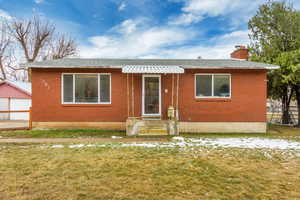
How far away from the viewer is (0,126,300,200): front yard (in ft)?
11.5

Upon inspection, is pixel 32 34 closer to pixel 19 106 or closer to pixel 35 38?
pixel 35 38

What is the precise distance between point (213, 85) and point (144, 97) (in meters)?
4.22

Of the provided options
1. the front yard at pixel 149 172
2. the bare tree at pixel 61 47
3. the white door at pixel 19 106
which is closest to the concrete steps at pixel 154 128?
the front yard at pixel 149 172

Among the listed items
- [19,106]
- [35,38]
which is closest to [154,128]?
[19,106]

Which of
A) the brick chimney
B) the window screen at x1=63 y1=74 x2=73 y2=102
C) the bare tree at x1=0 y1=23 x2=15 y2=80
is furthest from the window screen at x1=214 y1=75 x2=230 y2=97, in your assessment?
the bare tree at x1=0 y1=23 x2=15 y2=80

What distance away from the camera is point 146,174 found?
4414mm

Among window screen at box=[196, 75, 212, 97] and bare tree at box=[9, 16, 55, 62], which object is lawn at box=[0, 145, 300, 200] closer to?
window screen at box=[196, 75, 212, 97]

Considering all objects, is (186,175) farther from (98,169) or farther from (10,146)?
(10,146)

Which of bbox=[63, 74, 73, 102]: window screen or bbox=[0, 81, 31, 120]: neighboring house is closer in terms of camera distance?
bbox=[63, 74, 73, 102]: window screen

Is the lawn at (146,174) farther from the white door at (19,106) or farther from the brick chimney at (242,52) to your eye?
the white door at (19,106)

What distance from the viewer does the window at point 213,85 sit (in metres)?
10.7

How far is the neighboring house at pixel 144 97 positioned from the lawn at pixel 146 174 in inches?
162

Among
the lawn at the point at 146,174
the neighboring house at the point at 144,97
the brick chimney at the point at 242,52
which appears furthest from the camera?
the brick chimney at the point at 242,52

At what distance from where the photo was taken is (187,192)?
3.53 m
